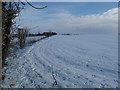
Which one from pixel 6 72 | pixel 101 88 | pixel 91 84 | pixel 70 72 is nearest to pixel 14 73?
pixel 6 72

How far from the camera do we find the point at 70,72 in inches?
88.4

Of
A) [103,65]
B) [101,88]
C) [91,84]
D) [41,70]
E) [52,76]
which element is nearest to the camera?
[101,88]

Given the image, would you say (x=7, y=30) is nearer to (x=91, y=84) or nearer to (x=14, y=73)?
(x=14, y=73)

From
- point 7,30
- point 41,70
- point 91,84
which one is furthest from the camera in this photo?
point 7,30

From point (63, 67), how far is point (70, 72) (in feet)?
1.06

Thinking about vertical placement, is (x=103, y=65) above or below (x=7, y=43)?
below

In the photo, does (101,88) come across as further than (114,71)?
No

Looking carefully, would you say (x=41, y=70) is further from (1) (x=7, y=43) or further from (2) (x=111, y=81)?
(2) (x=111, y=81)

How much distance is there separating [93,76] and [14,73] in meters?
1.88

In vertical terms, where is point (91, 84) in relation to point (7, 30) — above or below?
below

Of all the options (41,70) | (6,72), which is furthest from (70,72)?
(6,72)

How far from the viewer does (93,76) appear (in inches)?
78.5

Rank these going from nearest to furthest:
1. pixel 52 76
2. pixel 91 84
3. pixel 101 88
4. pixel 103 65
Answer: pixel 101 88, pixel 91 84, pixel 52 76, pixel 103 65

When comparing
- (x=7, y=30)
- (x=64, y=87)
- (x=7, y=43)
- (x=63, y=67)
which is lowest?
(x=64, y=87)
